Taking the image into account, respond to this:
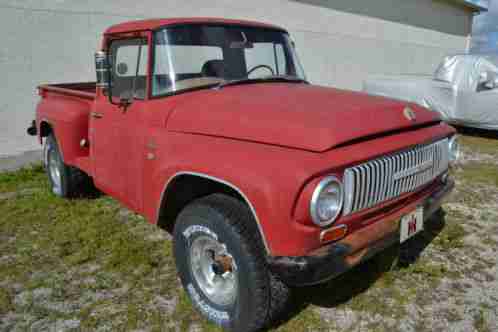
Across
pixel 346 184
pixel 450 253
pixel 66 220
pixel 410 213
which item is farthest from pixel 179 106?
pixel 450 253

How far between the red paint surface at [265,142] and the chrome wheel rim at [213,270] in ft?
1.46

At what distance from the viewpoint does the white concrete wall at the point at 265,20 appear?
6.04 meters

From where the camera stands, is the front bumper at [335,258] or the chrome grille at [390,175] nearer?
the front bumper at [335,258]

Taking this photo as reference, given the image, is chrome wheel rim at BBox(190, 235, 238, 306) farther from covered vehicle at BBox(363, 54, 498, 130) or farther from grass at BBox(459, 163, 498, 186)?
covered vehicle at BBox(363, 54, 498, 130)

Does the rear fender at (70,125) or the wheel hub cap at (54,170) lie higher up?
the rear fender at (70,125)

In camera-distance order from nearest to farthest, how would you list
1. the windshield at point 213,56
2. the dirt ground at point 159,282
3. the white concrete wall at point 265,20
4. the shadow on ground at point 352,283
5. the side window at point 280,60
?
the dirt ground at point 159,282 → the shadow on ground at point 352,283 → the windshield at point 213,56 → the side window at point 280,60 → the white concrete wall at point 265,20

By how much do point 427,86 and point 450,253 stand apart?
653cm

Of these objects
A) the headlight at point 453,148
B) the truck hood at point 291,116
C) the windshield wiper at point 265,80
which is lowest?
the headlight at point 453,148

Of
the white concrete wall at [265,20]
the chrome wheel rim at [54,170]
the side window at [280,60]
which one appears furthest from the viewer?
the white concrete wall at [265,20]

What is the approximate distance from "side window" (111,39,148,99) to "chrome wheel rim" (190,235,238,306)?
1.24 metres

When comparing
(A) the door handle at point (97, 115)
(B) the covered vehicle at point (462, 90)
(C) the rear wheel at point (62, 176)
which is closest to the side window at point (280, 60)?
(A) the door handle at point (97, 115)

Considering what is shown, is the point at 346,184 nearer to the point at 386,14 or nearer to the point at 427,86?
the point at 427,86

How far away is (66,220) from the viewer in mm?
4027

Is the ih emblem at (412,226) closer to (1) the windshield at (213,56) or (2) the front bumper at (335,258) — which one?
(2) the front bumper at (335,258)
